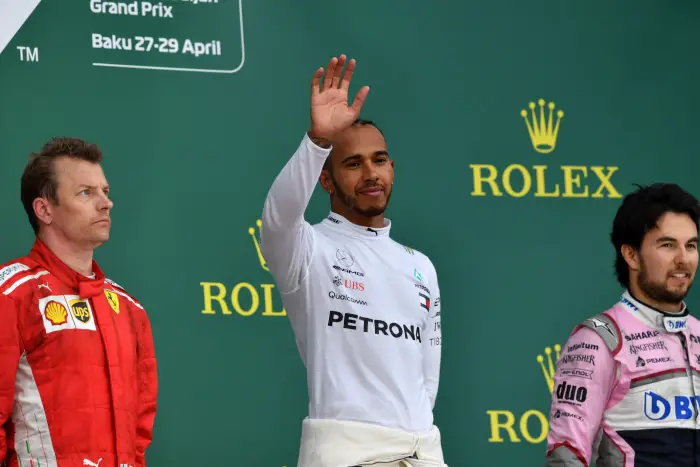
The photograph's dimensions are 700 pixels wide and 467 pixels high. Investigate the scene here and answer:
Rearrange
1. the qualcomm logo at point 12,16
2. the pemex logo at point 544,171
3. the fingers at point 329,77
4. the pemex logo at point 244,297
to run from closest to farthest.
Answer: the fingers at point 329,77, the qualcomm logo at point 12,16, the pemex logo at point 244,297, the pemex logo at point 544,171

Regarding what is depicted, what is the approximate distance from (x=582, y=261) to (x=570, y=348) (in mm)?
1117

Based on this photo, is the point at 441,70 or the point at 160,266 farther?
the point at 441,70

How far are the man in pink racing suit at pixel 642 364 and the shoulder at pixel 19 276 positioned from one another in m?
1.33

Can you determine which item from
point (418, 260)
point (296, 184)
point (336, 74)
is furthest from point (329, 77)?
point (418, 260)

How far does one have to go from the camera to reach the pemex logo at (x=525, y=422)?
423cm

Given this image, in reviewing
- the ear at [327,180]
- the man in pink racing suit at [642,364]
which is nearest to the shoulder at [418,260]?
the ear at [327,180]

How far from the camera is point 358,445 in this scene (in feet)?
10.0

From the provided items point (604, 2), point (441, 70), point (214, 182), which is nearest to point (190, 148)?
point (214, 182)

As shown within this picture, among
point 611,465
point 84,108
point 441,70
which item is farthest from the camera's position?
point 441,70

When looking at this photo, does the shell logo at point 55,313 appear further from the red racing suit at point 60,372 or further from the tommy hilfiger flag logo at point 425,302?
the tommy hilfiger flag logo at point 425,302

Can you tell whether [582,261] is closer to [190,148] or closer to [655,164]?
[655,164]

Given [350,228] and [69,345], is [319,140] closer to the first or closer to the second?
[350,228]

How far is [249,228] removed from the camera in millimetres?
4039

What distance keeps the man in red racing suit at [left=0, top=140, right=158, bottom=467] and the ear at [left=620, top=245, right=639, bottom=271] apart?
51.4 inches
